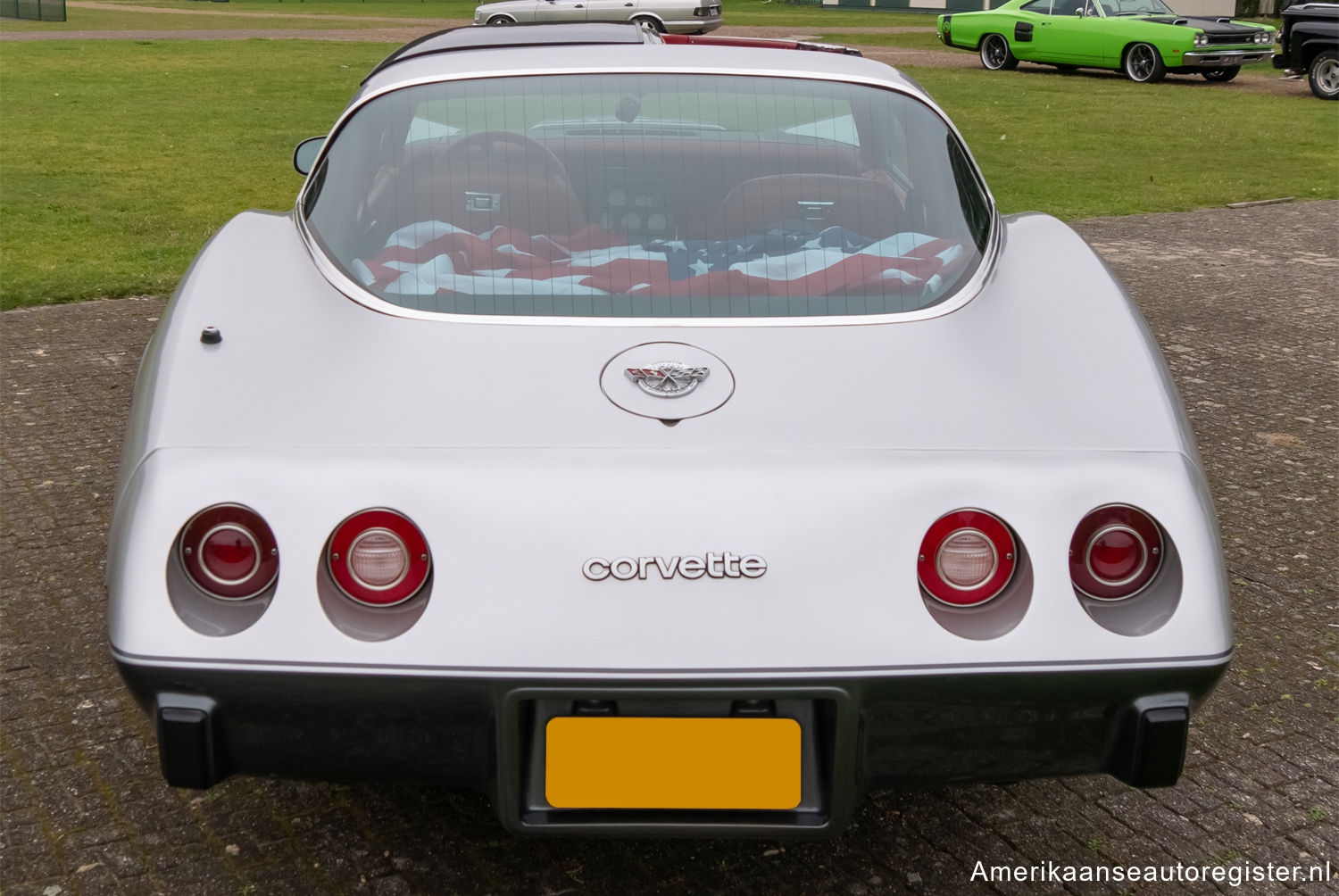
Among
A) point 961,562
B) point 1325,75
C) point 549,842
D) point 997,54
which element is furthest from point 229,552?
point 997,54

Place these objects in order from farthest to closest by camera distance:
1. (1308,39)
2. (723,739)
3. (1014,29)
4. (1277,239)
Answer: (1014,29), (1308,39), (1277,239), (723,739)

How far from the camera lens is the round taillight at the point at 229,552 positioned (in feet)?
6.73

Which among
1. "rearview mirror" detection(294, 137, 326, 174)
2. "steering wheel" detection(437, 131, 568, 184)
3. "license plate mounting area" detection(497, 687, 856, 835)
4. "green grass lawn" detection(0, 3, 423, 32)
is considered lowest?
"license plate mounting area" detection(497, 687, 856, 835)

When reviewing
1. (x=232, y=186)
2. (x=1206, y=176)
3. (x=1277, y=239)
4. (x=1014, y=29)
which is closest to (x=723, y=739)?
(x=1277, y=239)

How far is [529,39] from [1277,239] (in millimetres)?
7252

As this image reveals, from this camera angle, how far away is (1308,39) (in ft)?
58.4

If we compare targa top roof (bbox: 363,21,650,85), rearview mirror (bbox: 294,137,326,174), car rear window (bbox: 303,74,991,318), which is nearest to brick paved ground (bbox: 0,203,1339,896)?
car rear window (bbox: 303,74,991,318)

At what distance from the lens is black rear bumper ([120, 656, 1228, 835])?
2.00 m

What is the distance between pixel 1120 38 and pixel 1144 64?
52 centimetres

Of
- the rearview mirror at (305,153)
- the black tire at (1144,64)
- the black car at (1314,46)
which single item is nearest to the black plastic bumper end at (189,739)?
the rearview mirror at (305,153)

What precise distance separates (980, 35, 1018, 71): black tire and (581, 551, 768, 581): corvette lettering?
20.9m

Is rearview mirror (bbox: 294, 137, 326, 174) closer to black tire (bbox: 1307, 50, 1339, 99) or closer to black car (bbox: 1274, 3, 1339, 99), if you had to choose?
black car (bbox: 1274, 3, 1339, 99)

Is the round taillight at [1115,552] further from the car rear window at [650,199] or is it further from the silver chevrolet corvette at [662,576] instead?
the car rear window at [650,199]

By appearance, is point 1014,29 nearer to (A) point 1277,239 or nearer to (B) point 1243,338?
(A) point 1277,239
